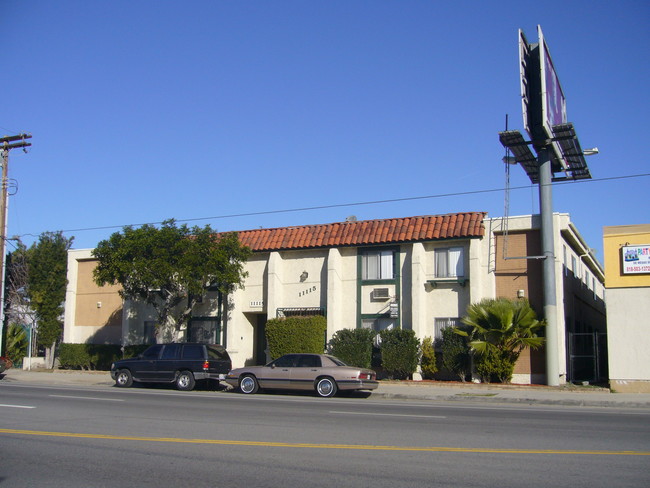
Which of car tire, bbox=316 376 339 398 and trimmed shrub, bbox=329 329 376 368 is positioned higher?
trimmed shrub, bbox=329 329 376 368

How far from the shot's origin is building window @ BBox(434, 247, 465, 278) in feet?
85.9

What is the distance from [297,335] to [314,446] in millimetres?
17181

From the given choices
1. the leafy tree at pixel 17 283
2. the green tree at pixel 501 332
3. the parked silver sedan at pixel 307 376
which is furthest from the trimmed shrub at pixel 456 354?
the leafy tree at pixel 17 283

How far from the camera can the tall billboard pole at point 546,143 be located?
2342 cm

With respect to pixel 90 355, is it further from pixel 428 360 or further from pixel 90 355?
pixel 428 360

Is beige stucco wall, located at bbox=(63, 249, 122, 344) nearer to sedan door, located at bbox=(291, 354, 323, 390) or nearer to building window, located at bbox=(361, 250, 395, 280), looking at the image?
building window, located at bbox=(361, 250, 395, 280)

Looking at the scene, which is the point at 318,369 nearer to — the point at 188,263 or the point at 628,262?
the point at 188,263

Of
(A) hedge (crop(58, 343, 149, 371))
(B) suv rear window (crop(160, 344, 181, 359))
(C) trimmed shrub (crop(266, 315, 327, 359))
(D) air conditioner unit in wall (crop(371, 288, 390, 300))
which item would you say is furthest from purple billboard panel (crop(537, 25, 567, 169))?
(A) hedge (crop(58, 343, 149, 371))

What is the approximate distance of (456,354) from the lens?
24812 mm

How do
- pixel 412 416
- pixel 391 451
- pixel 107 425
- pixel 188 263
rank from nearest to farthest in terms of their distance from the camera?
1. pixel 391 451
2. pixel 107 425
3. pixel 412 416
4. pixel 188 263

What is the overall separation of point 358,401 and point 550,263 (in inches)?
362

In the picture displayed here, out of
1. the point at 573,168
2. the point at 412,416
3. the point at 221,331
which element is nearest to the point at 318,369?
the point at 412,416

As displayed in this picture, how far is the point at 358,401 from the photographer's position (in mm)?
19203

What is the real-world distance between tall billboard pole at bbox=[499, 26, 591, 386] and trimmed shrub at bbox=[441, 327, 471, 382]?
9.61 ft
